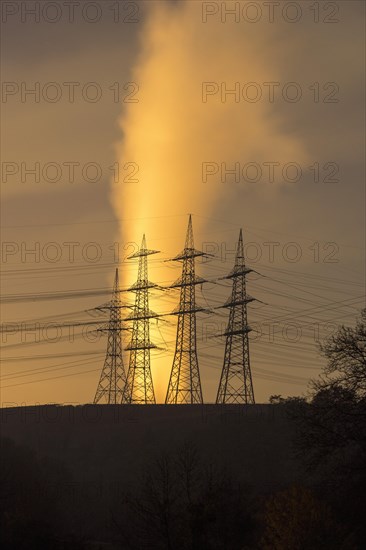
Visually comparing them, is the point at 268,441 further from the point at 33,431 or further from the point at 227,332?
the point at 33,431

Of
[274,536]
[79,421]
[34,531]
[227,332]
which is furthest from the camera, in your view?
[79,421]

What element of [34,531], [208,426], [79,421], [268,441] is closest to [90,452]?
[79,421]

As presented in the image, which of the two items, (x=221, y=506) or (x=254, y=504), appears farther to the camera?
(x=254, y=504)
